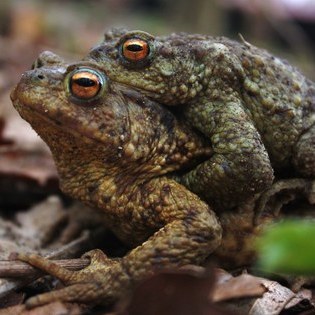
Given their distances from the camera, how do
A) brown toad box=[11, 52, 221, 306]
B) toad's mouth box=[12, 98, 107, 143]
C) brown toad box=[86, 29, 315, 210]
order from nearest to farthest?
brown toad box=[11, 52, 221, 306] < toad's mouth box=[12, 98, 107, 143] < brown toad box=[86, 29, 315, 210]

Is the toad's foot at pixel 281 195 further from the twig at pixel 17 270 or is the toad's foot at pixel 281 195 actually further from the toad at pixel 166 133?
the twig at pixel 17 270

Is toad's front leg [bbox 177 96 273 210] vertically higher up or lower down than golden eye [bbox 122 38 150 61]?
lower down

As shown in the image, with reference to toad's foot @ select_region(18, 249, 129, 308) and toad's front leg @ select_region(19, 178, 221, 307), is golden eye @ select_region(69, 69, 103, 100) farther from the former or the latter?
toad's foot @ select_region(18, 249, 129, 308)

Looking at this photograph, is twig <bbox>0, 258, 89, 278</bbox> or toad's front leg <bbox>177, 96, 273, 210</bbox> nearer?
twig <bbox>0, 258, 89, 278</bbox>

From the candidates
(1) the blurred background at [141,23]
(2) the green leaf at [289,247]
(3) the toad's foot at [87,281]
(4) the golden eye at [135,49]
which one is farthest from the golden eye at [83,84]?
(1) the blurred background at [141,23]

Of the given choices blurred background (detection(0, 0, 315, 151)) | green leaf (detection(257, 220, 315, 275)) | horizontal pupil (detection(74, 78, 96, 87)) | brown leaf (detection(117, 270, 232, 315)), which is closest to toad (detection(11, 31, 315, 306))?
horizontal pupil (detection(74, 78, 96, 87))

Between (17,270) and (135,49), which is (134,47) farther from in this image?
(17,270)

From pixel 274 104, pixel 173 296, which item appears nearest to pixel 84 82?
pixel 274 104
